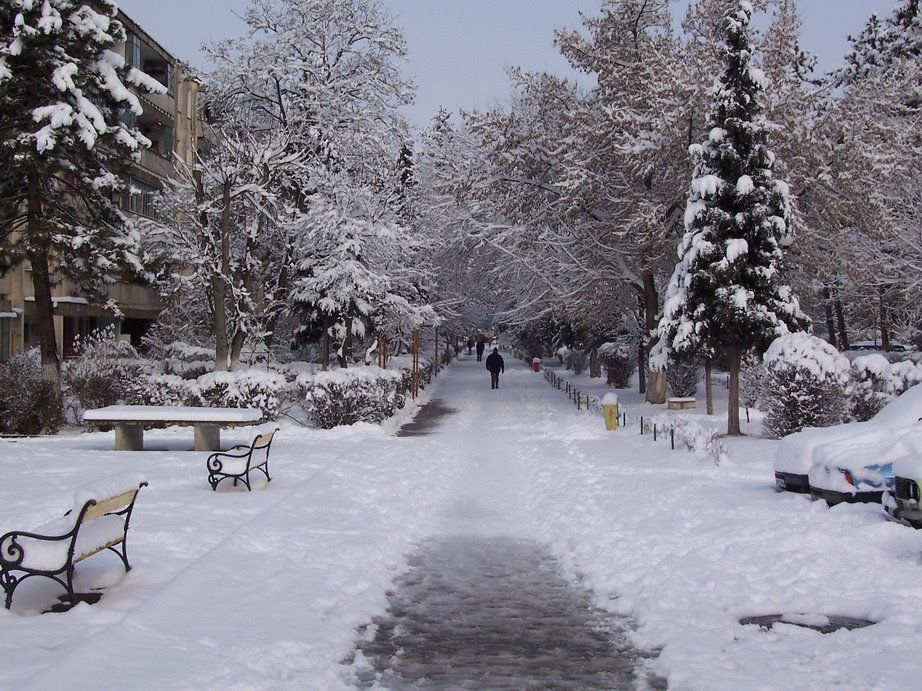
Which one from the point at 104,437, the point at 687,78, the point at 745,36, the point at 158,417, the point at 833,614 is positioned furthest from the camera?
the point at 687,78

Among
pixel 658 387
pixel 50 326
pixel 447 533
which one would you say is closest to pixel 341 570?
pixel 447 533

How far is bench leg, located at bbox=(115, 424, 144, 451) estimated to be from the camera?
1831 centimetres

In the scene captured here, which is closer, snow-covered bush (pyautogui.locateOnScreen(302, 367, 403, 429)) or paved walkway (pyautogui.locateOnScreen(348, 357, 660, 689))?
paved walkway (pyautogui.locateOnScreen(348, 357, 660, 689))

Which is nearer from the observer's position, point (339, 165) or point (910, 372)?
point (910, 372)

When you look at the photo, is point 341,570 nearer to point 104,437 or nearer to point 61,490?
point 61,490

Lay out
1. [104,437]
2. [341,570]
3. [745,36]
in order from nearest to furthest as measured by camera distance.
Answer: [341,570]
[104,437]
[745,36]

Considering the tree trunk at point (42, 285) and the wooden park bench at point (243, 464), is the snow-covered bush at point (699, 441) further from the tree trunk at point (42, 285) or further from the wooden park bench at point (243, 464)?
the tree trunk at point (42, 285)

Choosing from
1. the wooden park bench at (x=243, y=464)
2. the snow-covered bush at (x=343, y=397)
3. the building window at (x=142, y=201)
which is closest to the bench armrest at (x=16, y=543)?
the wooden park bench at (x=243, y=464)

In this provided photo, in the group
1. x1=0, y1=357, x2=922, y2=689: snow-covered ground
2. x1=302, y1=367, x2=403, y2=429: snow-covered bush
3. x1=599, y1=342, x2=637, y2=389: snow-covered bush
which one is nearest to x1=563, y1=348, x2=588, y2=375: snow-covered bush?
x1=599, y1=342, x2=637, y2=389: snow-covered bush

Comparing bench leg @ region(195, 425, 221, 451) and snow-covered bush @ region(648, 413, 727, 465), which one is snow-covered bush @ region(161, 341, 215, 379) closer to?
bench leg @ region(195, 425, 221, 451)

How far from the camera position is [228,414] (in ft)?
60.5

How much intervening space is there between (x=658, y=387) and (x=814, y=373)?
1198cm

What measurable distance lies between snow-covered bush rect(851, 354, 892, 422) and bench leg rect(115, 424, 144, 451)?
1495 centimetres

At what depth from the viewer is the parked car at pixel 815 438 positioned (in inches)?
476
